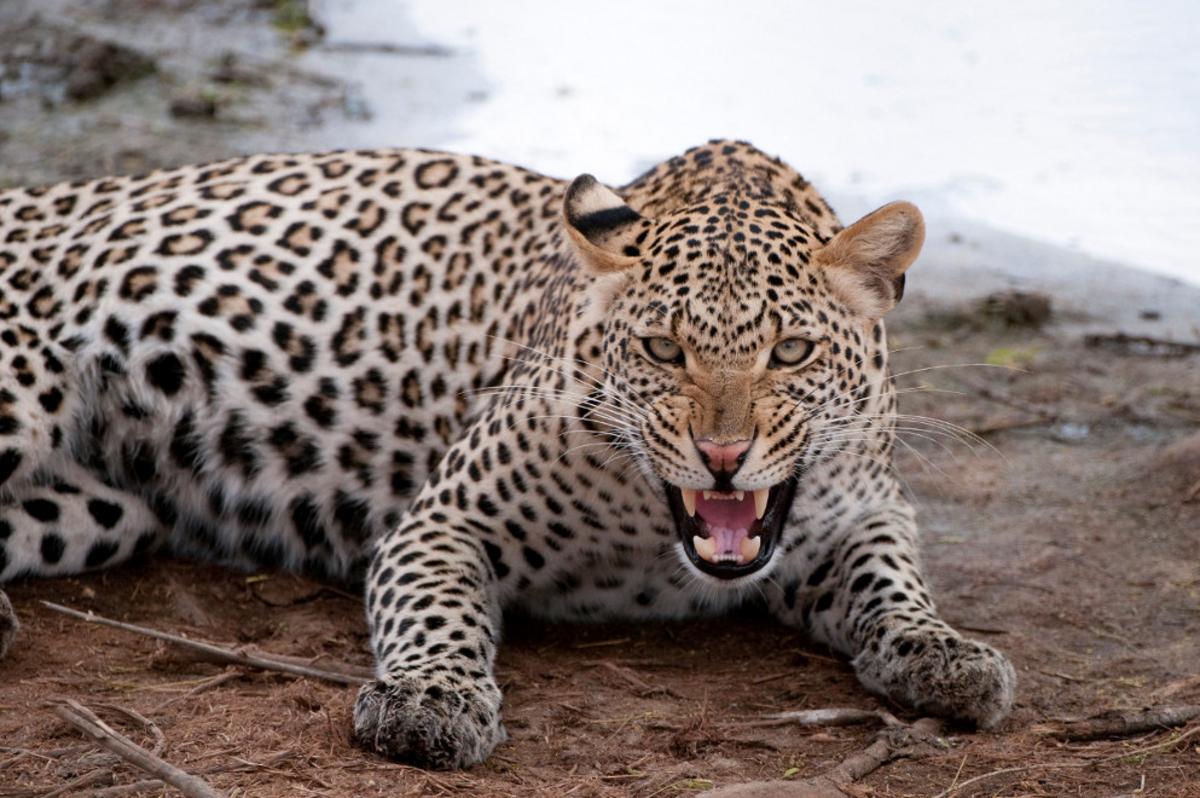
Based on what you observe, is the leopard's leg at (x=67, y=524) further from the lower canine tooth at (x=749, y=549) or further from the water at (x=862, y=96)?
the water at (x=862, y=96)

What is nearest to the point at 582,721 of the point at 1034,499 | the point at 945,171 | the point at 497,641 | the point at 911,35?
the point at 497,641

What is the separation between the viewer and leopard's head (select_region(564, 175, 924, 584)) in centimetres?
564

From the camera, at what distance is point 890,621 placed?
6.50 m

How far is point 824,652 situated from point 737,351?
6.17 ft

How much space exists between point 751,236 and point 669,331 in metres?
0.49

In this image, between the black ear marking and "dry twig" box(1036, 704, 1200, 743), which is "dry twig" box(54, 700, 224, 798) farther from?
"dry twig" box(1036, 704, 1200, 743)

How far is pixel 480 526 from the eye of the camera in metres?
6.82

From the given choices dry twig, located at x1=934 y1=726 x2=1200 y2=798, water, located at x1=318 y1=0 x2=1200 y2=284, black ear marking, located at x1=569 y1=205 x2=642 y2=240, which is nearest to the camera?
dry twig, located at x1=934 y1=726 x2=1200 y2=798

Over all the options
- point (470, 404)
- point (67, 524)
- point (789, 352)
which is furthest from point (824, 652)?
point (67, 524)

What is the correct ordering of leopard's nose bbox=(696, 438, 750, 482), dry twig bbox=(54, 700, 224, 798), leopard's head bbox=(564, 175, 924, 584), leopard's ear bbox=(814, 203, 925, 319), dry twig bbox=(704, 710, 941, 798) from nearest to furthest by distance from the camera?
1. dry twig bbox=(54, 700, 224, 798)
2. dry twig bbox=(704, 710, 941, 798)
3. leopard's nose bbox=(696, 438, 750, 482)
4. leopard's head bbox=(564, 175, 924, 584)
5. leopard's ear bbox=(814, 203, 925, 319)

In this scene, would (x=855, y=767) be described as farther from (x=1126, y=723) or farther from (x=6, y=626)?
(x=6, y=626)

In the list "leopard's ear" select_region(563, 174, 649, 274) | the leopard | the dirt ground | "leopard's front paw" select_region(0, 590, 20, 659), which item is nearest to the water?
the dirt ground

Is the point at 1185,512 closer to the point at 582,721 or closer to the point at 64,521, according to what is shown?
the point at 582,721

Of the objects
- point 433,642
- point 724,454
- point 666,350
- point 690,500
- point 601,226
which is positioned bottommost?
point 433,642
